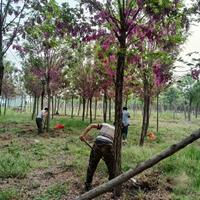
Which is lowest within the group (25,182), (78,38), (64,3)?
(25,182)

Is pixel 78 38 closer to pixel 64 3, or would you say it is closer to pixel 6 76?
pixel 64 3

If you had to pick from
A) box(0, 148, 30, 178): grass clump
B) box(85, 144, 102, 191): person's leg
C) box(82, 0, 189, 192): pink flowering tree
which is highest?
box(82, 0, 189, 192): pink flowering tree

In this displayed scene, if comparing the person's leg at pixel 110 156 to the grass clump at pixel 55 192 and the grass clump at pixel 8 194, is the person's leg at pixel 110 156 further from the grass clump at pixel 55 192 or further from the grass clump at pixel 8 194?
the grass clump at pixel 8 194

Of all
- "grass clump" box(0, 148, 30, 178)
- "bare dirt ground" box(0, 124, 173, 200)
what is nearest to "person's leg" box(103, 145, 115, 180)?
"bare dirt ground" box(0, 124, 173, 200)

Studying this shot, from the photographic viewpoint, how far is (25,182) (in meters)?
7.69

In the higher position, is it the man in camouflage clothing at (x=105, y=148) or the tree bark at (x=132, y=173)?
the tree bark at (x=132, y=173)

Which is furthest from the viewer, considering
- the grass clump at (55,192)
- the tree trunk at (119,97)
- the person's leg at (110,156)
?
the person's leg at (110,156)

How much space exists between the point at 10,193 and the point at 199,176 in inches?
157

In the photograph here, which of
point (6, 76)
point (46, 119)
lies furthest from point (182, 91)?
point (46, 119)

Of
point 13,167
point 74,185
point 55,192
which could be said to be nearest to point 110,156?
point 74,185

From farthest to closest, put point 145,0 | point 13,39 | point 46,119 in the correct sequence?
1. point 46,119
2. point 13,39
3. point 145,0

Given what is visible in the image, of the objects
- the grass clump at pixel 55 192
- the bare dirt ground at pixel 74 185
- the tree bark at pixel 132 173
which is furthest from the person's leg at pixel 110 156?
the tree bark at pixel 132 173

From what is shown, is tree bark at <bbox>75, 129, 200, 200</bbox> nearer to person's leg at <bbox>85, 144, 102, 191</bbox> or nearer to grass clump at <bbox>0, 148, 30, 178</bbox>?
person's leg at <bbox>85, 144, 102, 191</bbox>

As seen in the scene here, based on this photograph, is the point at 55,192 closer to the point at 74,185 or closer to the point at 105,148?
the point at 74,185
